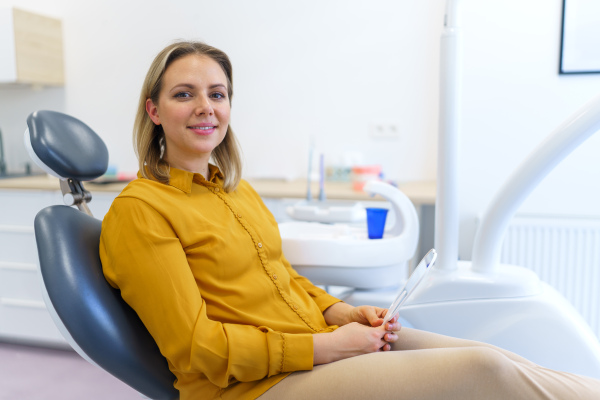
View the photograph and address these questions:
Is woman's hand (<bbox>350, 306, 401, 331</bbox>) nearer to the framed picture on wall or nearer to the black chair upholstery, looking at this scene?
the black chair upholstery

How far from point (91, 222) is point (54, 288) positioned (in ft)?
0.74

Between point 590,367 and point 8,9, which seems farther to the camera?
point 8,9

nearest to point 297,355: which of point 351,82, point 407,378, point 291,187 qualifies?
point 407,378

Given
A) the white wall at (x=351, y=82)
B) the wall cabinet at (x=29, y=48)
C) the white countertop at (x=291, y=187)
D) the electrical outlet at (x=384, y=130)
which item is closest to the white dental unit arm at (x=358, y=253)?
the white countertop at (x=291, y=187)

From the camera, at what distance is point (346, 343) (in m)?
1.03

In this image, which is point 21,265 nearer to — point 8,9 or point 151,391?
point 8,9

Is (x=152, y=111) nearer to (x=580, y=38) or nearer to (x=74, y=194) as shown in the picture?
(x=74, y=194)

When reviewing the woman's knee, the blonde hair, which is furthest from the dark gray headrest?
the woman's knee

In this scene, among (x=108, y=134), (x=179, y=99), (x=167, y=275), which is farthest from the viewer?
(x=108, y=134)

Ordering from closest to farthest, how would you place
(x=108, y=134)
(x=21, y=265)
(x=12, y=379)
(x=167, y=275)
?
(x=167, y=275)
(x=12, y=379)
(x=21, y=265)
(x=108, y=134)

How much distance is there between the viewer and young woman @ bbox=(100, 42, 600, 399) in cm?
93

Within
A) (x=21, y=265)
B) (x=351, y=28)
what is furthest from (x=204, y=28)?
(x=21, y=265)

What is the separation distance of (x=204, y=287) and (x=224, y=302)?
5 centimetres

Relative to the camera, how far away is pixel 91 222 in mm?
1160
